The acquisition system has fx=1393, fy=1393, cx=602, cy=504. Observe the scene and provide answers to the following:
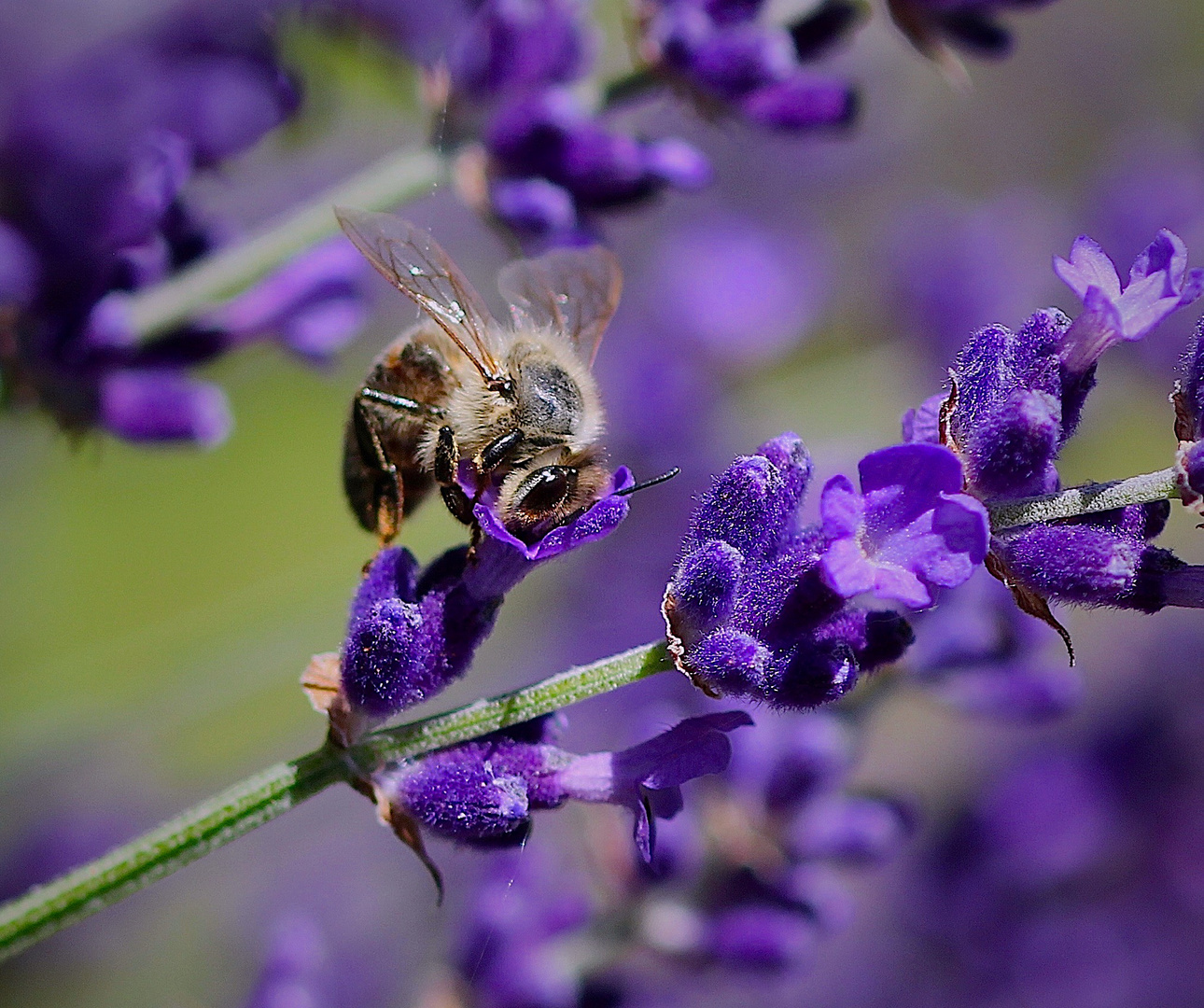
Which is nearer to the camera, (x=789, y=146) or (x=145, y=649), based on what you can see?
(x=145, y=649)

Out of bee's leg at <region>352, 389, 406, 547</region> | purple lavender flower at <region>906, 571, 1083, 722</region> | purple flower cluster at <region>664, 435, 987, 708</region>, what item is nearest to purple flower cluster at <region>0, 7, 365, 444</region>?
bee's leg at <region>352, 389, 406, 547</region>

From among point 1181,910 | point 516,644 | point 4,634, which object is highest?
point 4,634

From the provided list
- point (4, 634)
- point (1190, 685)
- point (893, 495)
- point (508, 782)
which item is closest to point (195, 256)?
point (508, 782)

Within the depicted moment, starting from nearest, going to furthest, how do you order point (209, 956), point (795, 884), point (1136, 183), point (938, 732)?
point (795, 884) → point (209, 956) → point (1136, 183) → point (938, 732)

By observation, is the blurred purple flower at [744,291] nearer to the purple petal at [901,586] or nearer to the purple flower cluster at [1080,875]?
the purple flower cluster at [1080,875]

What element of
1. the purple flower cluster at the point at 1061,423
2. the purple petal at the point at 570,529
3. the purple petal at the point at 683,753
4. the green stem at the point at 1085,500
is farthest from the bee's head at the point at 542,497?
the green stem at the point at 1085,500

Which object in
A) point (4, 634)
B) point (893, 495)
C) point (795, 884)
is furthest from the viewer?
point (4, 634)

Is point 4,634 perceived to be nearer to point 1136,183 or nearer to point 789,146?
point 789,146
